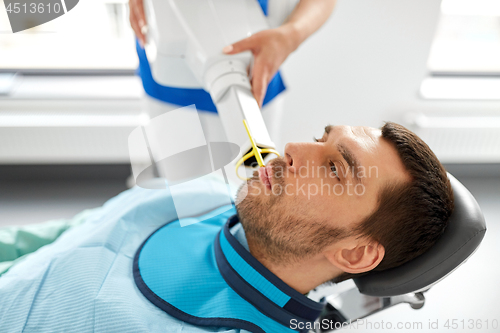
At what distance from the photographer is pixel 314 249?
1097mm

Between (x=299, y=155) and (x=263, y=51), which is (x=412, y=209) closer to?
(x=299, y=155)

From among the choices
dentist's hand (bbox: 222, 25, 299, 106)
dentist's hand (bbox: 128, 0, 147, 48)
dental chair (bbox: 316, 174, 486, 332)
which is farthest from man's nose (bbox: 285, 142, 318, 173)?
dentist's hand (bbox: 128, 0, 147, 48)

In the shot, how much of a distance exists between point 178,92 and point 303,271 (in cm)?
79

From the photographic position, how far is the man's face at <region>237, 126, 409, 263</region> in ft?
3.42

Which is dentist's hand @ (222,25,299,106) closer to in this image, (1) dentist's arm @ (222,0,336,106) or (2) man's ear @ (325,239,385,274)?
(1) dentist's arm @ (222,0,336,106)

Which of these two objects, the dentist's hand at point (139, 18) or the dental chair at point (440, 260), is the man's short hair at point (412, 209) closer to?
the dental chair at point (440, 260)

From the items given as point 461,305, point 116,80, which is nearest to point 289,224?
point 461,305

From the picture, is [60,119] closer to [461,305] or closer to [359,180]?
[359,180]

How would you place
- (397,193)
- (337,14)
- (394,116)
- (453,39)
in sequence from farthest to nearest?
(453,39) < (394,116) < (337,14) < (397,193)

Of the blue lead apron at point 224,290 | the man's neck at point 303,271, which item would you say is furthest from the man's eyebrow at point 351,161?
the blue lead apron at point 224,290

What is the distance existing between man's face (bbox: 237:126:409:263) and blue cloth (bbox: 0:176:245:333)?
210 millimetres

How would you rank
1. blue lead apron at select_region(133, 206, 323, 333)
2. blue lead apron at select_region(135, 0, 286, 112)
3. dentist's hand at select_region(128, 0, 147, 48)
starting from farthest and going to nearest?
1. blue lead apron at select_region(135, 0, 286, 112)
2. dentist's hand at select_region(128, 0, 147, 48)
3. blue lead apron at select_region(133, 206, 323, 333)

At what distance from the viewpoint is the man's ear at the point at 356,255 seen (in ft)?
3.48

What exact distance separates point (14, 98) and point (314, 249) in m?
2.03
